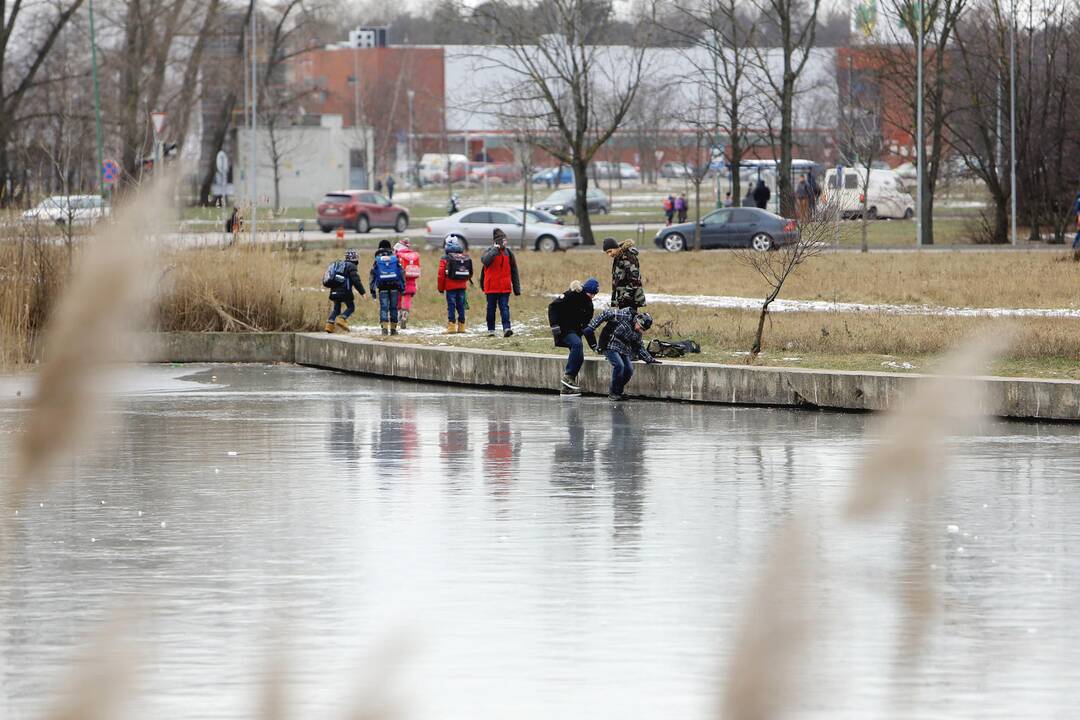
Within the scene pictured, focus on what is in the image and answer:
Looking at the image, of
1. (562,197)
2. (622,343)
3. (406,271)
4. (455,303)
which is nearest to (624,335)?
(622,343)

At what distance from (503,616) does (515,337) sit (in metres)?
16.4

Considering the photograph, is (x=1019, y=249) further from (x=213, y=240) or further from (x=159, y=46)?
(x=159, y=46)

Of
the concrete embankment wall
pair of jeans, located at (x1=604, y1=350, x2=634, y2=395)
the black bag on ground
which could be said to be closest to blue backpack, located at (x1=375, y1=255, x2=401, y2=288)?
the concrete embankment wall

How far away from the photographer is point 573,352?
19.8 meters

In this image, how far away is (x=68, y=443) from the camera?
96cm

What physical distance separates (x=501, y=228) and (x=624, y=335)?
30067 mm

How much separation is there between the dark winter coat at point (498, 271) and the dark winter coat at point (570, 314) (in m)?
3.89

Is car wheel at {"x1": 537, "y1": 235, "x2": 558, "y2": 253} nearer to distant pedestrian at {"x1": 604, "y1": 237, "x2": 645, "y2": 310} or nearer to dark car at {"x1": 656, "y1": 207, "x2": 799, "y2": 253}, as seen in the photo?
dark car at {"x1": 656, "y1": 207, "x2": 799, "y2": 253}

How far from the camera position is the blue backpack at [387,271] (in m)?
24.4

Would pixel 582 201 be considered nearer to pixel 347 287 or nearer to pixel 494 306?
pixel 347 287

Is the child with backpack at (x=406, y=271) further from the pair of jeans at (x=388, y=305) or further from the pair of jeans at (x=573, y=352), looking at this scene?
the pair of jeans at (x=573, y=352)

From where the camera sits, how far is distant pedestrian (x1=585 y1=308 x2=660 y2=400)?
755 inches

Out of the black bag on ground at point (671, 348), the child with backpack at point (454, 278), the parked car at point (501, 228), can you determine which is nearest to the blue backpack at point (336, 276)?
the child with backpack at point (454, 278)

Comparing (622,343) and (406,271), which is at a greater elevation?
(406,271)
